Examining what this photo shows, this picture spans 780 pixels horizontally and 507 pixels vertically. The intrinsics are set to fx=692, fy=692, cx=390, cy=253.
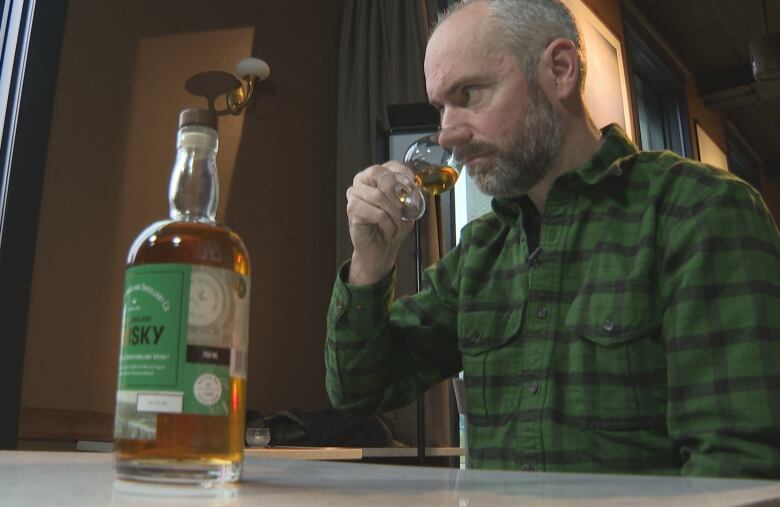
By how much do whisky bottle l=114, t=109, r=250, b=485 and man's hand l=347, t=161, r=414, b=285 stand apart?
0.53 m

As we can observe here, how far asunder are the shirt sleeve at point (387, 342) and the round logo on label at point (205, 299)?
709 mm

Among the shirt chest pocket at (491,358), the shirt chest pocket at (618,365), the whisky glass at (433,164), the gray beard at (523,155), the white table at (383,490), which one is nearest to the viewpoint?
the white table at (383,490)

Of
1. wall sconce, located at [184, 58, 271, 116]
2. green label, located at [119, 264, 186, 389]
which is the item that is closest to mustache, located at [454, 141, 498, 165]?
green label, located at [119, 264, 186, 389]

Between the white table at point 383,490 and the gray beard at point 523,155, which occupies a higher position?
the gray beard at point 523,155

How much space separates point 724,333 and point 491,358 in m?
0.36

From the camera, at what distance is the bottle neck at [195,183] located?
0.48m

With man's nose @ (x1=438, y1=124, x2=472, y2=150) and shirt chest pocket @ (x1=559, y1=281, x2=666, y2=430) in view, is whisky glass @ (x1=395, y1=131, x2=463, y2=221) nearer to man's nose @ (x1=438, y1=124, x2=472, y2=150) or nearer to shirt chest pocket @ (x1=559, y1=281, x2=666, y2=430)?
man's nose @ (x1=438, y1=124, x2=472, y2=150)

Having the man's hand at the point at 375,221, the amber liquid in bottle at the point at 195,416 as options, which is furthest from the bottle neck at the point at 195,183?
the man's hand at the point at 375,221

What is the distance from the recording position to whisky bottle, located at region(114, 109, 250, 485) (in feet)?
1.32

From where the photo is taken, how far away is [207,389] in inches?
16.0

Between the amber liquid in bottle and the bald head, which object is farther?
the bald head

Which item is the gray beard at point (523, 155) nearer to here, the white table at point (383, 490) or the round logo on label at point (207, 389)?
the white table at point (383, 490)

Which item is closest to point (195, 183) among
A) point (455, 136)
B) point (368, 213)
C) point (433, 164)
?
point (368, 213)

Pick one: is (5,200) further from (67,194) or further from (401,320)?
(401,320)
